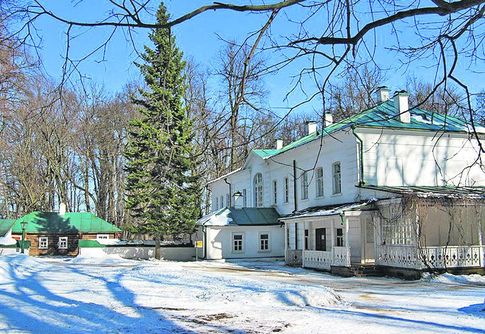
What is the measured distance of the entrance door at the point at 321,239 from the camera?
28.5m

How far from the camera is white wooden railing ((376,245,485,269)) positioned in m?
20.8

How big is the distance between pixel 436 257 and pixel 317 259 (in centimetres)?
649

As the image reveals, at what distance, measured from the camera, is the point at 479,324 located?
9.95 meters

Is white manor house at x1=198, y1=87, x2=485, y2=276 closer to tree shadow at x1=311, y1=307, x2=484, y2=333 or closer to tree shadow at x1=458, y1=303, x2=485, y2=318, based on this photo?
tree shadow at x1=458, y1=303, x2=485, y2=318

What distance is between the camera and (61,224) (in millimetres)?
45656

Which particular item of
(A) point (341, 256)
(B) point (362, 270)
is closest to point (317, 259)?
(A) point (341, 256)

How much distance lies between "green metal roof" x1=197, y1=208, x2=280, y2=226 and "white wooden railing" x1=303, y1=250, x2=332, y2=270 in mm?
7004

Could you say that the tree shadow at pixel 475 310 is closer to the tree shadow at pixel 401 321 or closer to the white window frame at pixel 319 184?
the tree shadow at pixel 401 321

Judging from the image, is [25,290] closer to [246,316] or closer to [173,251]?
[246,316]

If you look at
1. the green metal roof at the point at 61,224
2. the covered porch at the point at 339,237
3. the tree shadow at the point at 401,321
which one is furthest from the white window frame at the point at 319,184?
the green metal roof at the point at 61,224

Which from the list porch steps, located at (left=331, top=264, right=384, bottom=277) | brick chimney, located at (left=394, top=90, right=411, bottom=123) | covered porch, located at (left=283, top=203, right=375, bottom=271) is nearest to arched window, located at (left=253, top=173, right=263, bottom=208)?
covered porch, located at (left=283, top=203, right=375, bottom=271)

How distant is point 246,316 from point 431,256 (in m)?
12.7

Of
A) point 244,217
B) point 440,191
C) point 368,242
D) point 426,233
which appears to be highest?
point 440,191

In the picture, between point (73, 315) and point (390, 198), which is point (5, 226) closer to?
point (390, 198)
